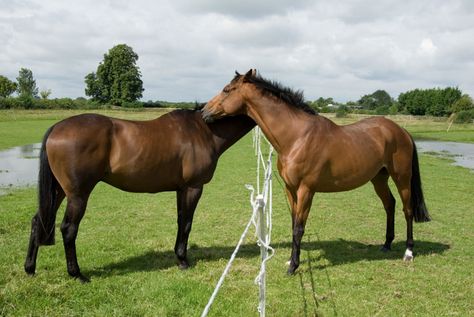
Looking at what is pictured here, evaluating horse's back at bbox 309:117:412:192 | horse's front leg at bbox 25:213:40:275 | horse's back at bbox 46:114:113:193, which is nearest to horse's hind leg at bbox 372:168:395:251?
horse's back at bbox 309:117:412:192

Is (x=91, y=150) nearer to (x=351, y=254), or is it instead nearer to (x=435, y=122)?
(x=351, y=254)

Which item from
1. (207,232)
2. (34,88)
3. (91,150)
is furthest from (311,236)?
(34,88)

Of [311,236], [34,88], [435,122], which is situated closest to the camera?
[311,236]

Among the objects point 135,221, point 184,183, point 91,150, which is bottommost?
point 135,221

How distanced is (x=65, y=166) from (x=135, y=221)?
362 cm

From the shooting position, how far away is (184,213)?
16.7 ft

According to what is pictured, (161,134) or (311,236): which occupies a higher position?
(161,134)

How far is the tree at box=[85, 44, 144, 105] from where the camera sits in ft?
220

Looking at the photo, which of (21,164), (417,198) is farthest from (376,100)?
(417,198)

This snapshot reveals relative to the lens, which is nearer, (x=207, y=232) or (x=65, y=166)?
(x=65, y=166)

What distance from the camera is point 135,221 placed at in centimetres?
773

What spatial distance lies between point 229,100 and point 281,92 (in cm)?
71

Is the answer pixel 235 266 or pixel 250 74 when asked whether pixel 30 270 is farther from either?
pixel 250 74

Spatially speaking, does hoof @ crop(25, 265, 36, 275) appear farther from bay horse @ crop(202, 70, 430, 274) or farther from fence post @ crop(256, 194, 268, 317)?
fence post @ crop(256, 194, 268, 317)
